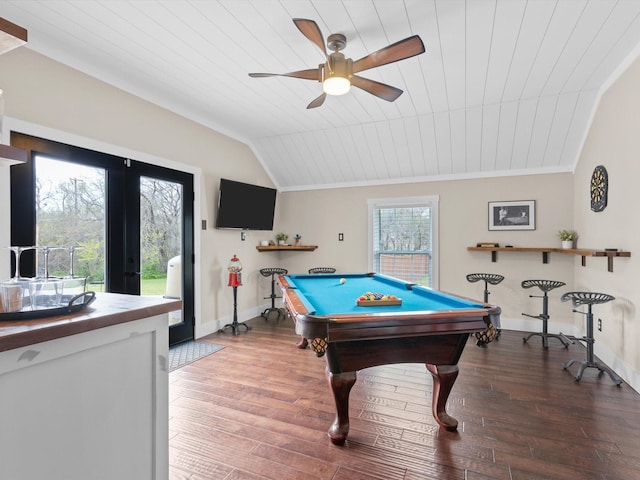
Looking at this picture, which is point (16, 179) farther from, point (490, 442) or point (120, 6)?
point (490, 442)

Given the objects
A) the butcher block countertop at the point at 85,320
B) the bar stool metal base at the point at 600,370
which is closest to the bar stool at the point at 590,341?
the bar stool metal base at the point at 600,370

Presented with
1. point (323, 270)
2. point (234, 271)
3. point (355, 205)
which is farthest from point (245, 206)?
point (355, 205)

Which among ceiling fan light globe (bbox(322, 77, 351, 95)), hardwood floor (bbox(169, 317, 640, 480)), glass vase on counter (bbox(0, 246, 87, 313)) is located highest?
ceiling fan light globe (bbox(322, 77, 351, 95))

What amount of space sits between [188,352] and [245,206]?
2219 millimetres

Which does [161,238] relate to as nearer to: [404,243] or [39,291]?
[39,291]

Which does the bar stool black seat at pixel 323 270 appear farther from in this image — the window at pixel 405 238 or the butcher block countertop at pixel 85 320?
the butcher block countertop at pixel 85 320

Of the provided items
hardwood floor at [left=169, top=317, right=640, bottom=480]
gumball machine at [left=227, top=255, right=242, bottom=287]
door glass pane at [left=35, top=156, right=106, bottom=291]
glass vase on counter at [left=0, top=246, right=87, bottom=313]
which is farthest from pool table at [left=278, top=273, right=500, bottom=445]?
gumball machine at [left=227, top=255, right=242, bottom=287]

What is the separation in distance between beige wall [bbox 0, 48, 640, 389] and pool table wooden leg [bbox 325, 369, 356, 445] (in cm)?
250

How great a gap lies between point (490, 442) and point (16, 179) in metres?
3.84

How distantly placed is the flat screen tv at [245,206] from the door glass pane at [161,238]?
2.17 ft

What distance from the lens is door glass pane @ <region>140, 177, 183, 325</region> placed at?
3707 millimetres

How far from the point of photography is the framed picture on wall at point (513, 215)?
4746 millimetres

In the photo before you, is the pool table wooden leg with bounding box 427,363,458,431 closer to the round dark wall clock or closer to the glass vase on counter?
the glass vase on counter

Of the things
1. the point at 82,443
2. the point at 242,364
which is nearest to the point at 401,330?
the point at 82,443
